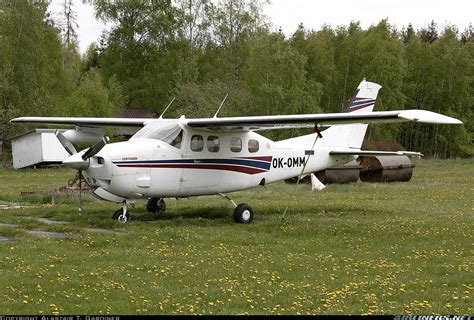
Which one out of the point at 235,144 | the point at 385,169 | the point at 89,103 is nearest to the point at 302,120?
the point at 235,144

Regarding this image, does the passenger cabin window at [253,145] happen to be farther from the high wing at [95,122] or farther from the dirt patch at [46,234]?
the dirt patch at [46,234]

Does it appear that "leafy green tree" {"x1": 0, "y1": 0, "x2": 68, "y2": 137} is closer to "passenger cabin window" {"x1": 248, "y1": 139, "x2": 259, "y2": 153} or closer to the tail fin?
the tail fin

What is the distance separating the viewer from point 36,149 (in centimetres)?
3788

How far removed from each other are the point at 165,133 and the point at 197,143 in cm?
92

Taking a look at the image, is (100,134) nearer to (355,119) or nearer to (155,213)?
(155,213)

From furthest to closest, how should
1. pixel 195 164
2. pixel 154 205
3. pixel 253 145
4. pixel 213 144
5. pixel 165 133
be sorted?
1. pixel 154 205
2. pixel 253 145
3. pixel 213 144
4. pixel 195 164
5. pixel 165 133

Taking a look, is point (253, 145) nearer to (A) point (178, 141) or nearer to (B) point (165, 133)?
(A) point (178, 141)

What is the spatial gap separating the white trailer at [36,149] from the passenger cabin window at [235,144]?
20.1 meters

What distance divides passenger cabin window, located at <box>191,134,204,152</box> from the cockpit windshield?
0.43 metres

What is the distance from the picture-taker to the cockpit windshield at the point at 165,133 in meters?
15.6

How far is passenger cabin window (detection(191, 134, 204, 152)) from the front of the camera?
52.8 feet

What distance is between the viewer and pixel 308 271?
9602mm

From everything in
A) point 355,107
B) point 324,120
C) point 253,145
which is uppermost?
point 355,107

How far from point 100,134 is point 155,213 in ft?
11.4
